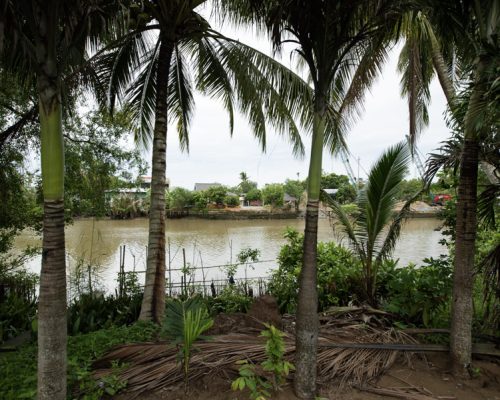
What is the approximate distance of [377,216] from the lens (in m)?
4.46

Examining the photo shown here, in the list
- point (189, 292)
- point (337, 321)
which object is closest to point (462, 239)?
point (337, 321)

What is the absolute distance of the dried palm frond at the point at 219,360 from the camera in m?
2.75

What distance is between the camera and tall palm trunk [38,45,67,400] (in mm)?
2131

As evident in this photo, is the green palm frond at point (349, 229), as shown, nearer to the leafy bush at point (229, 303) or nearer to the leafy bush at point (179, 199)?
the leafy bush at point (229, 303)

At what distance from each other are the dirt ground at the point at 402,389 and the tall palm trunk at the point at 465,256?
0.53ft

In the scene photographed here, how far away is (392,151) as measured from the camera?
14.2 feet

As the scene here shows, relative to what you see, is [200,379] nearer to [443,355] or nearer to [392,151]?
[443,355]

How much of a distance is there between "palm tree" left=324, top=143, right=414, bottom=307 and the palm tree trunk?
7.42ft

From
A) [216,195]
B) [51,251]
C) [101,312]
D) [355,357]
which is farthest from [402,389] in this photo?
[216,195]

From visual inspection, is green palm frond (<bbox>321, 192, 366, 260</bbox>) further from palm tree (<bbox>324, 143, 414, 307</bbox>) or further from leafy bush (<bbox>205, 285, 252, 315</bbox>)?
leafy bush (<bbox>205, 285, 252, 315</bbox>)

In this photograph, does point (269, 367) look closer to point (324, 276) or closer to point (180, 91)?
point (324, 276)

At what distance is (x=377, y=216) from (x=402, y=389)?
2.28 meters

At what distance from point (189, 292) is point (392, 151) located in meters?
4.19

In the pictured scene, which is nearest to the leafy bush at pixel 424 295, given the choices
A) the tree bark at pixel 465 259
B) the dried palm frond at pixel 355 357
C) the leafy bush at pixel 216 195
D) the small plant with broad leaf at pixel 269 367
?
the dried palm frond at pixel 355 357
